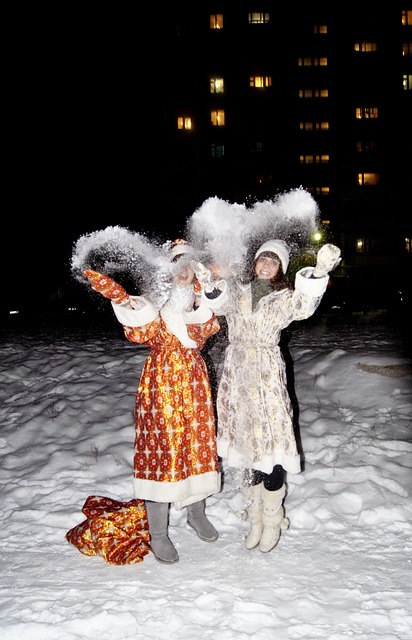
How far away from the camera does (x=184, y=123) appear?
35.8 m

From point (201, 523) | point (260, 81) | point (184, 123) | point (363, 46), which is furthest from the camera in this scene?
point (363, 46)

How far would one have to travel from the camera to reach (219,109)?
3975 cm

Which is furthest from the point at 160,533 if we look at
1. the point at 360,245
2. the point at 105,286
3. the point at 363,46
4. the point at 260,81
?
the point at 363,46

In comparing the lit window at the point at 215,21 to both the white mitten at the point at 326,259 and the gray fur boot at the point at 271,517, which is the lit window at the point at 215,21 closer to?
the white mitten at the point at 326,259

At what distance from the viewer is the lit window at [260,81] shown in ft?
134

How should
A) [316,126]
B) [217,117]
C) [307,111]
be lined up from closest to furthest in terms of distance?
[217,117]
[307,111]
[316,126]

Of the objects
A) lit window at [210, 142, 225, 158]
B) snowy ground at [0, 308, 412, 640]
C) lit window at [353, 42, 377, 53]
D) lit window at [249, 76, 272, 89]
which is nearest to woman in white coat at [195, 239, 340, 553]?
snowy ground at [0, 308, 412, 640]

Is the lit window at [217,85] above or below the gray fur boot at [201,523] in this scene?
above

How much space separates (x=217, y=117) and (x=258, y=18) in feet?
29.6

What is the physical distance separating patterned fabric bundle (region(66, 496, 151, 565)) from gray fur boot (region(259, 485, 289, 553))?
0.75 m

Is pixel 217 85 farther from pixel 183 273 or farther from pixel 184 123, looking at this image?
pixel 183 273

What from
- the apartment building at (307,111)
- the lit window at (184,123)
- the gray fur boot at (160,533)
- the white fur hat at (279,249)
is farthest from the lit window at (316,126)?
the gray fur boot at (160,533)

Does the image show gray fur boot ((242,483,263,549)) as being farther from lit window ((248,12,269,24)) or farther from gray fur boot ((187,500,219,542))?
lit window ((248,12,269,24))

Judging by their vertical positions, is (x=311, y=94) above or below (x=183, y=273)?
above
